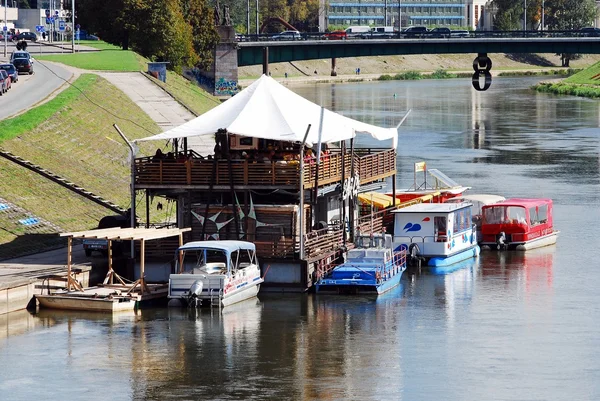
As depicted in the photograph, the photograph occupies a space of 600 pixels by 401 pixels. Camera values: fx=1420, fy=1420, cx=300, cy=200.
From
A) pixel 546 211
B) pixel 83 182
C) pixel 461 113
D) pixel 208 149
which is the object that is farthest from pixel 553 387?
pixel 461 113

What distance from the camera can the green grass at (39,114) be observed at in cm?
7675

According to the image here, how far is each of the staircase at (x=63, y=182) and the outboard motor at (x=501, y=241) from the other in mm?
17167

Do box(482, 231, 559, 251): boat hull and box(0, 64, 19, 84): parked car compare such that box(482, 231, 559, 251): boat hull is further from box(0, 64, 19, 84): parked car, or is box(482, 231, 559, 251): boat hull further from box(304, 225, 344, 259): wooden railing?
box(0, 64, 19, 84): parked car

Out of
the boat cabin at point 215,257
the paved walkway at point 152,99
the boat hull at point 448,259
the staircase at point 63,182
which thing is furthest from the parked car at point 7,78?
the boat cabin at point 215,257

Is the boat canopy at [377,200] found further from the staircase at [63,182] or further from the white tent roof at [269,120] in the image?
the staircase at [63,182]

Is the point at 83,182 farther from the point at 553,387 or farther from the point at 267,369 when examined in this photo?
the point at 553,387

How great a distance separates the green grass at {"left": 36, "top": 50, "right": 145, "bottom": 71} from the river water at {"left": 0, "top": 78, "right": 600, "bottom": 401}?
60.2m

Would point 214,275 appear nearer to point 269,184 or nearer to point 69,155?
point 269,184

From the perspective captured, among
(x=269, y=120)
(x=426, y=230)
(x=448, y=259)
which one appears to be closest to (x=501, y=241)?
(x=448, y=259)

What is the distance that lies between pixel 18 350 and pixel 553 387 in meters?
16.4

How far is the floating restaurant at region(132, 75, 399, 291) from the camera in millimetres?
52812

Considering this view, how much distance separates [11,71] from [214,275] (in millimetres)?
57562

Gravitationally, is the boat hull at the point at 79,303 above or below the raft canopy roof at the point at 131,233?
below

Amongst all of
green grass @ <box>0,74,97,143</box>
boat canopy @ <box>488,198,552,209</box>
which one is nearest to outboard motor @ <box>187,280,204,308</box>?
boat canopy @ <box>488,198,552,209</box>
